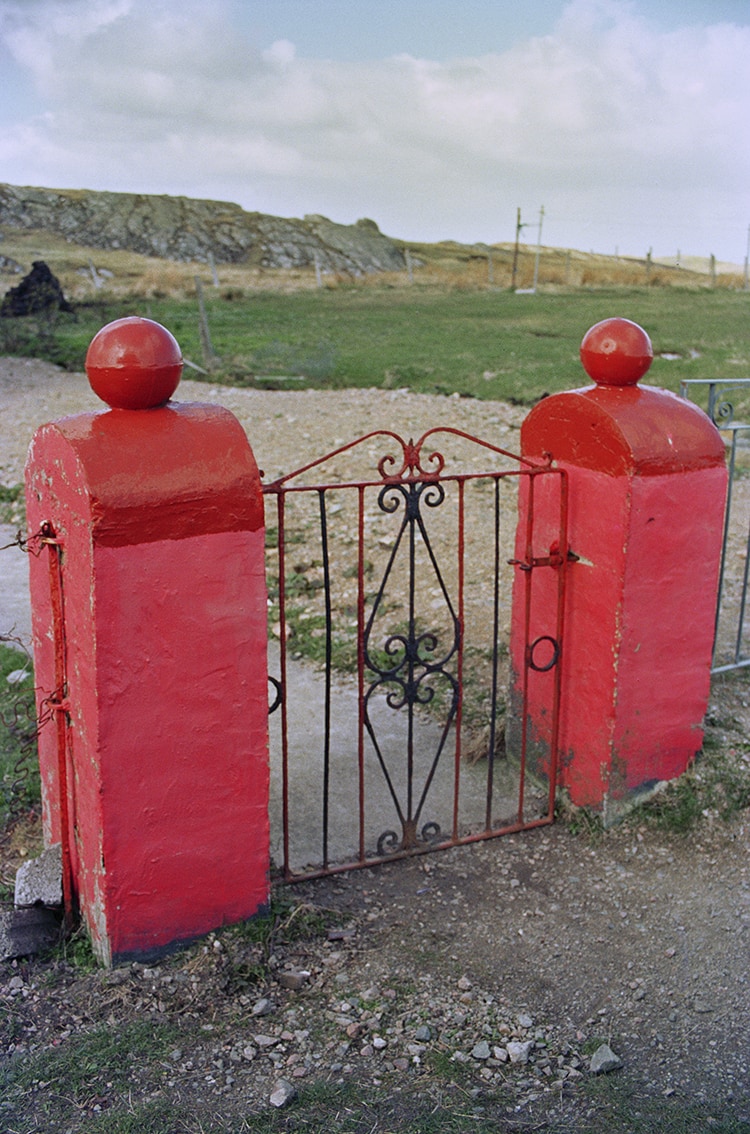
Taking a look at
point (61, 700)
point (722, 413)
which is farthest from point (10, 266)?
point (61, 700)

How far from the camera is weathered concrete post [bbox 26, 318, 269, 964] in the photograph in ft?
9.15

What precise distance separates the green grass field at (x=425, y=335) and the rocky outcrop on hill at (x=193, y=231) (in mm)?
31424

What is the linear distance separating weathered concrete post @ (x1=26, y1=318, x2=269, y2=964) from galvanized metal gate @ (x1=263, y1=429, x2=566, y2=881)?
0.99 ft

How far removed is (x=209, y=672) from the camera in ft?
9.79

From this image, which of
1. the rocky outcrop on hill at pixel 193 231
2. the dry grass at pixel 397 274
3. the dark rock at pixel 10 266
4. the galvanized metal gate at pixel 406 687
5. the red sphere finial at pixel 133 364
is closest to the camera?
the red sphere finial at pixel 133 364

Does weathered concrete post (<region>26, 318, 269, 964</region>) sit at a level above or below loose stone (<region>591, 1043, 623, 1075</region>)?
above

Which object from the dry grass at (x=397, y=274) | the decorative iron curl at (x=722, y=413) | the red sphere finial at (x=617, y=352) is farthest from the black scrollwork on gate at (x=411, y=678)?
the dry grass at (x=397, y=274)

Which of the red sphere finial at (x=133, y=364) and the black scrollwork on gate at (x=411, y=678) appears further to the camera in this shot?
the black scrollwork on gate at (x=411, y=678)

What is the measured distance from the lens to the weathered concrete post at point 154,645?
2.79 m

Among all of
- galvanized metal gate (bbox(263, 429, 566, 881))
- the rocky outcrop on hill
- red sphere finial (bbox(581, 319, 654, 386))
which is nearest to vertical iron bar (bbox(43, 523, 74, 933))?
galvanized metal gate (bbox(263, 429, 566, 881))

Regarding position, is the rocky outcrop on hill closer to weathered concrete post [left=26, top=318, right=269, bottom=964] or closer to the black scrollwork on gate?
the black scrollwork on gate

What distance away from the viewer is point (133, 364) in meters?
2.81

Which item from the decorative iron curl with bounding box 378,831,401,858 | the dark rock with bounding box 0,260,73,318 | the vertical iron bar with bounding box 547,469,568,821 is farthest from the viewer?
the dark rock with bounding box 0,260,73,318

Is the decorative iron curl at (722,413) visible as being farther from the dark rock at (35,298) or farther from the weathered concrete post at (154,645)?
the dark rock at (35,298)
